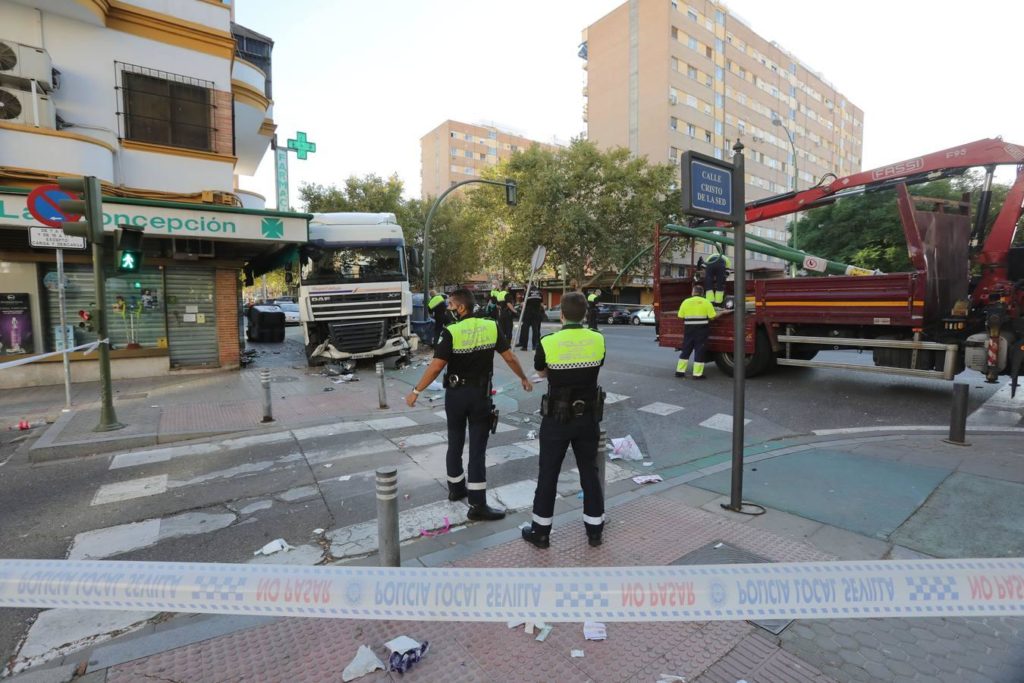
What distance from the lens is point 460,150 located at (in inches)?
3098

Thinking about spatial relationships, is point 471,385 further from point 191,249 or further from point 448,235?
point 448,235

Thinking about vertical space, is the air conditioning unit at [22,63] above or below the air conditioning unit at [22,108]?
above

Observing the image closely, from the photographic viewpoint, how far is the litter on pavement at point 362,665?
8.25 ft

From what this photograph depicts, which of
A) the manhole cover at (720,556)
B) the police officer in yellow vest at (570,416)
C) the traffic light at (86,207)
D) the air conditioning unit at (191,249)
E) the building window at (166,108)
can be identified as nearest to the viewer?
the manhole cover at (720,556)

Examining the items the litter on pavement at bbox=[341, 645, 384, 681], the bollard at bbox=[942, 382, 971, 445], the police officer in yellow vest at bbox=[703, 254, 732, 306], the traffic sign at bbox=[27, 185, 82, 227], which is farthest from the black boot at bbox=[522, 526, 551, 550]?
the traffic sign at bbox=[27, 185, 82, 227]

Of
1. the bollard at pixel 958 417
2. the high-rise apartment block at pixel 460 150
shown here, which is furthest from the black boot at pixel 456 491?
the high-rise apartment block at pixel 460 150

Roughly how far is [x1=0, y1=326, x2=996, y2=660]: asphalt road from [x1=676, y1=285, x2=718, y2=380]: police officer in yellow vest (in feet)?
1.63

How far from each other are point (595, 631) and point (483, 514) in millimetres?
1663

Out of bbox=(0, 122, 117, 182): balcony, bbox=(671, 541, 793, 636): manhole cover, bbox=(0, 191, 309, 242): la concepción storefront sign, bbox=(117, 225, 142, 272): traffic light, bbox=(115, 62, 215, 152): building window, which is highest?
bbox=(115, 62, 215, 152): building window

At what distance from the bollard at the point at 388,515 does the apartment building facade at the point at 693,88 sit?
42699 millimetres

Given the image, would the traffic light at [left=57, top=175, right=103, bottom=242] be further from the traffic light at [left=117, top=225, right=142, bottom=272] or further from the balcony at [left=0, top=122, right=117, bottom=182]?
the balcony at [left=0, top=122, right=117, bottom=182]

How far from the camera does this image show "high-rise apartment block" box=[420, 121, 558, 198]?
255ft

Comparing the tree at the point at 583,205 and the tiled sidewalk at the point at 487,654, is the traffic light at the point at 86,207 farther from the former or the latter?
the tree at the point at 583,205

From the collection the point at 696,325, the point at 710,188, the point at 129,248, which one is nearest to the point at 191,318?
the point at 129,248
